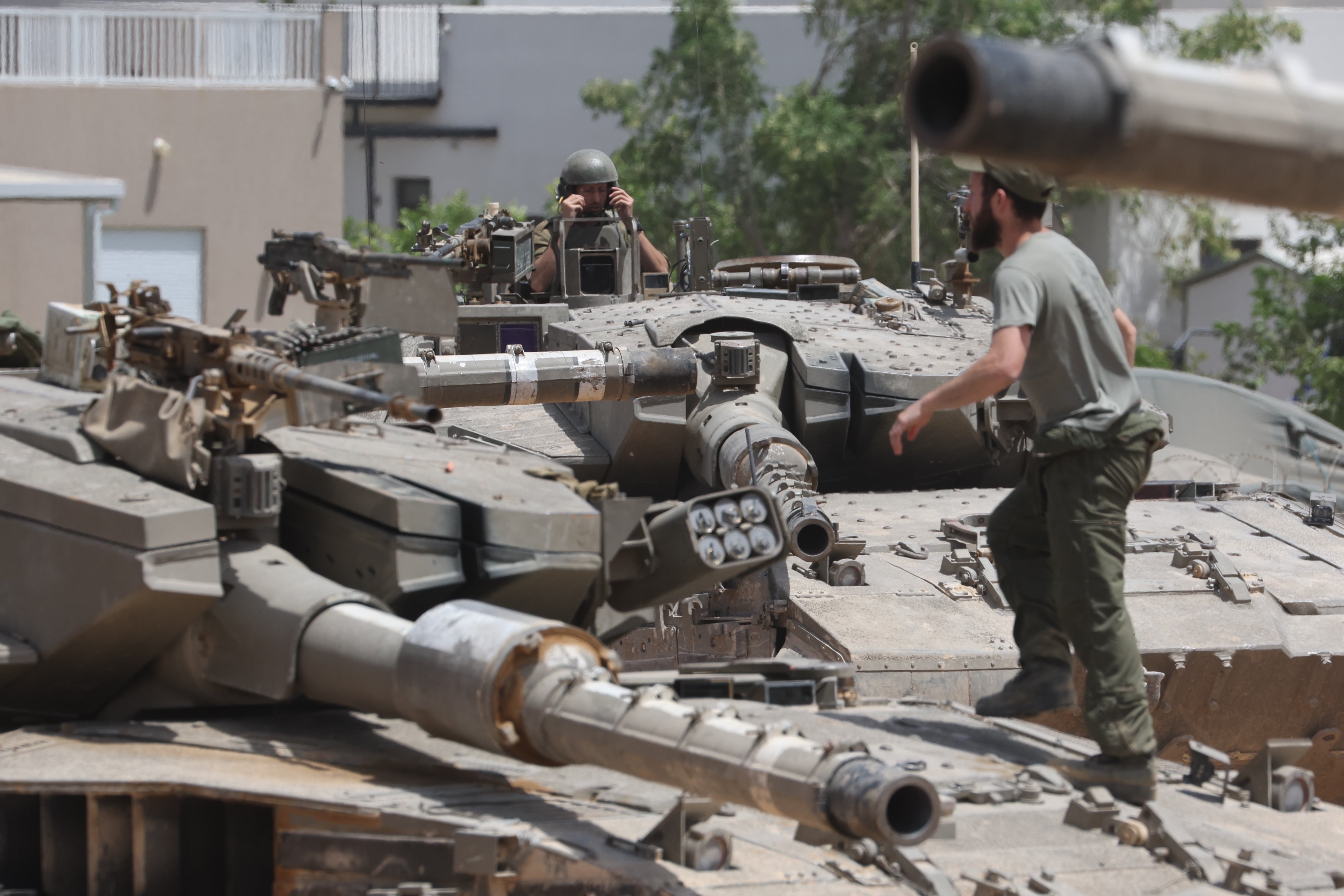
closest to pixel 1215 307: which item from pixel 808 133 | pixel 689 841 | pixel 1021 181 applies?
pixel 808 133

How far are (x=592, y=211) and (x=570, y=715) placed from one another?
24.5ft

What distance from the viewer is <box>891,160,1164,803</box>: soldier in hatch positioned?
193 inches

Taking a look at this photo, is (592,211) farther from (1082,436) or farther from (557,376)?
(1082,436)

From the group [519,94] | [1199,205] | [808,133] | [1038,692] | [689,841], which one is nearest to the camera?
[689,841]

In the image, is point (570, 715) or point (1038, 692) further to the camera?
point (1038, 692)

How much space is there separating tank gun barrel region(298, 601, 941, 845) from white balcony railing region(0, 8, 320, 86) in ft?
58.4

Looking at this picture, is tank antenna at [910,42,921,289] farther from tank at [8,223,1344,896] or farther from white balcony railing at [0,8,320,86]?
white balcony railing at [0,8,320,86]

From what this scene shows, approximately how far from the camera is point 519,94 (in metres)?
29.0

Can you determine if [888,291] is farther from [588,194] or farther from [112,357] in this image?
[112,357]

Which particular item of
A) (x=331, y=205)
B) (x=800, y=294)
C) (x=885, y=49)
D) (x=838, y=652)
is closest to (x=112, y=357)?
(x=838, y=652)

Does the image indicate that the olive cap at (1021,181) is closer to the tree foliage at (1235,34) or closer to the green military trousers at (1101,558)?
the green military trousers at (1101,558)

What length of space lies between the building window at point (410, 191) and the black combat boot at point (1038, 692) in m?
24.0

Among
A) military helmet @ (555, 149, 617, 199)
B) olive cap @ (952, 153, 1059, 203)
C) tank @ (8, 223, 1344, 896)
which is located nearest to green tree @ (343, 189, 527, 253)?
military helmet @ (555, 149, 617, 199)

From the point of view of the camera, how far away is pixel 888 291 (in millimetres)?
10438
